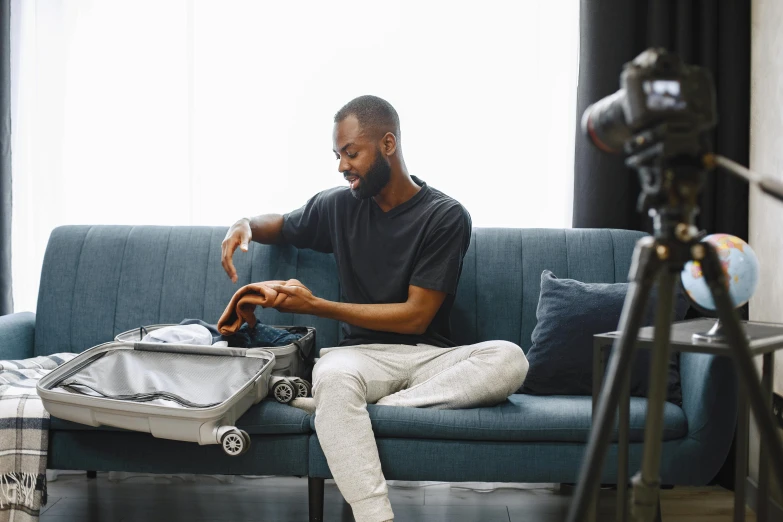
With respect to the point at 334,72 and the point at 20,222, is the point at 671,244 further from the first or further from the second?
the point at 20,222

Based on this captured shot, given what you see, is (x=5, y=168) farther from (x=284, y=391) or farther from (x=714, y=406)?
(x=714, y=406)

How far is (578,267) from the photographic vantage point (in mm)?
2305

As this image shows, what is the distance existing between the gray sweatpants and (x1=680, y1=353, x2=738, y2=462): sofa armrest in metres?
0.43

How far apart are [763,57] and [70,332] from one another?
242 centimetres

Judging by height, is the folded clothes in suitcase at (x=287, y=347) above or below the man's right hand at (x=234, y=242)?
below

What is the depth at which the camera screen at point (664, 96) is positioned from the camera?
79 cm

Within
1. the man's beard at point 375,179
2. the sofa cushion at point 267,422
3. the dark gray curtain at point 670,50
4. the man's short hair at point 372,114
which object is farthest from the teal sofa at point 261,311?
the man's short hair at point 372,114

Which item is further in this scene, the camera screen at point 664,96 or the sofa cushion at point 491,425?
the sofa cushion at point 491,425

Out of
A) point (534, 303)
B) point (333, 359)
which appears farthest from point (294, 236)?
point (534, 303)

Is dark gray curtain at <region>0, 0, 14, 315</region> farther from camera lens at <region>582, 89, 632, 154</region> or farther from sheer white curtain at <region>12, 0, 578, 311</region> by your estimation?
camera lens at <region>582, 89, 632, 154</region>

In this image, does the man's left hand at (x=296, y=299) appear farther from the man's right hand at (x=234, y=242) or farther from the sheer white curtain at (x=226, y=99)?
the sheer white curtain at (x=226, y=99)

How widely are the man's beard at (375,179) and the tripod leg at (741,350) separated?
138 centimetres

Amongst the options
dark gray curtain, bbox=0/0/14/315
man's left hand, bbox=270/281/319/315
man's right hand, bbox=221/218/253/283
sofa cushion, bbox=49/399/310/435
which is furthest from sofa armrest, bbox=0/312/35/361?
man's left hand, bbox=270/281/319/315

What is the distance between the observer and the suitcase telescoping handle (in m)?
1.83
